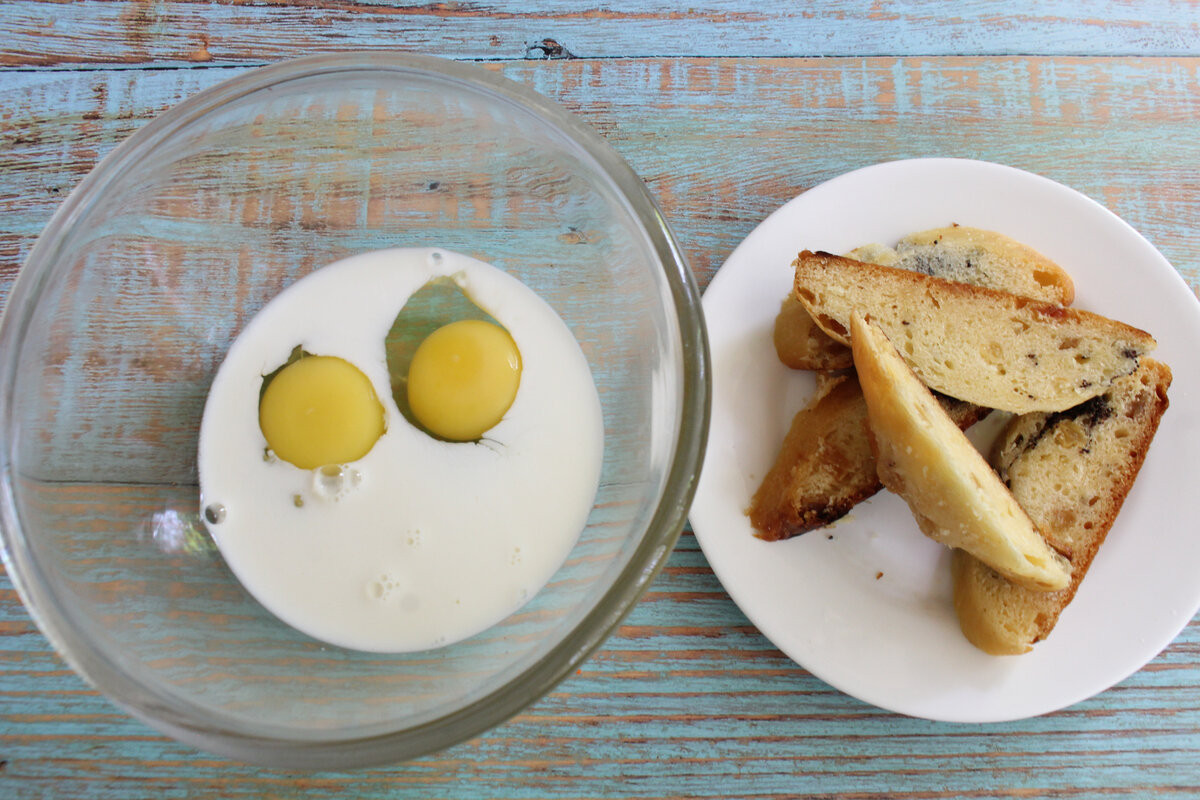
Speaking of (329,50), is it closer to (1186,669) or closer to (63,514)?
(63,514)

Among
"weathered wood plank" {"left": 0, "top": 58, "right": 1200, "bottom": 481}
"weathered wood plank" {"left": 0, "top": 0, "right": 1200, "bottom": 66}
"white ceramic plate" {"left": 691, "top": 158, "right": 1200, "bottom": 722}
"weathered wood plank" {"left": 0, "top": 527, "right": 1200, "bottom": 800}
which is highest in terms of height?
"weathered wood plank" {"left": 0, "top": 0, "right": 1200, "bottom": 66}

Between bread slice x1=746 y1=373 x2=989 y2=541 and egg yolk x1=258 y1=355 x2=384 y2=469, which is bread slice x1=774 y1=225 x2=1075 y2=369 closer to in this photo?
bread slice x1=746 y1=373 x2=989 y2=541

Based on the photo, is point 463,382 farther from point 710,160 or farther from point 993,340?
point 993,340

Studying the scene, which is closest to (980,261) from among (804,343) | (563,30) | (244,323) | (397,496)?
(804,343)

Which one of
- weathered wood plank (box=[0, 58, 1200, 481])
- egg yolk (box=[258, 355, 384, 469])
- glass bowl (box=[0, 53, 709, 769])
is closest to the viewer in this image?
glass bowl (box=[0, 53, 709, 769])

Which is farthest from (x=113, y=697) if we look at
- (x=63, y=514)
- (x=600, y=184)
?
(x=600, y=184)

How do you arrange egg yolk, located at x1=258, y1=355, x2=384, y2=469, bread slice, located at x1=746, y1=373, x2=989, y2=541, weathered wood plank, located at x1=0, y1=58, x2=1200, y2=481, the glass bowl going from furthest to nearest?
weathered wood plank, located at x1=0, y1=58, x2=1200, y2=481 < bread slice, located at x1=746, y1=373, x2=989, y2=541 < egg yolk, located at x1=258, y1=355, x2=384, y2=469 < the glass bowl

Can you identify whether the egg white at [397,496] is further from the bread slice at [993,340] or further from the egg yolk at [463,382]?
the bread slice at [993,340]

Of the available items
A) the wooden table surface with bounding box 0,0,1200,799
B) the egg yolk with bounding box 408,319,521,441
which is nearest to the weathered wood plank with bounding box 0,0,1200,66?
the wooden table surface with bounding box 0,0,1200,799
